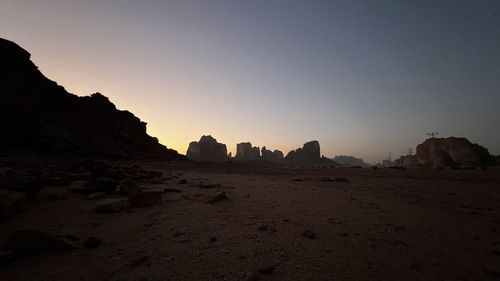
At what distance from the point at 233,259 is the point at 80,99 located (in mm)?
Answer: 45310

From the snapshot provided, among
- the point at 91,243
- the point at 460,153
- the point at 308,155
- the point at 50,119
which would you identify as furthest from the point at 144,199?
the point at 308,155

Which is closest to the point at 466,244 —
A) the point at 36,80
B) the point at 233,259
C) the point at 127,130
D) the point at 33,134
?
the point at 233,259

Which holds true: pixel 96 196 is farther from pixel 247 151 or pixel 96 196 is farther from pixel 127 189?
pixel 247 151

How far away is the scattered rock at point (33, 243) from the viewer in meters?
3.45

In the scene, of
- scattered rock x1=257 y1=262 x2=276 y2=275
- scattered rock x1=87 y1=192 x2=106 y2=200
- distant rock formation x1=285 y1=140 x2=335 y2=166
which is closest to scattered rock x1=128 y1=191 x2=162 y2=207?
scattered rock x1=87 y1=192 x2=106 y2=200

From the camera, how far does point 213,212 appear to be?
6168mm

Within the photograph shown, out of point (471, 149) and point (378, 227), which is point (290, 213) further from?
point (471, 149)

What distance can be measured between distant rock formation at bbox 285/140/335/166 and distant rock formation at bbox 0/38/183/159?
139695 millimetres

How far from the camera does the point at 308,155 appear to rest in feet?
570

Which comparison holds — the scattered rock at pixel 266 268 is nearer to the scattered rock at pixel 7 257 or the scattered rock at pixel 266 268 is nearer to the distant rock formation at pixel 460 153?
the scattered rock at pixel 7 257

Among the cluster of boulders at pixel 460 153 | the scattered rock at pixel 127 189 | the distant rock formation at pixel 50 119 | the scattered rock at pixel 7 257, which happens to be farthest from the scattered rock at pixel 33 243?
the cluster of boulders at pixel 460 153

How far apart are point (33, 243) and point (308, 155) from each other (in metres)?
177

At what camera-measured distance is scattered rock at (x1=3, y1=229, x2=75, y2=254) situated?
345 cm

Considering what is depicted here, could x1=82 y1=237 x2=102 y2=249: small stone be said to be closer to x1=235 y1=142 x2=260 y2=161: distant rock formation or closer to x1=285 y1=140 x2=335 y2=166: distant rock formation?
x1=285 y1=140 x2=335 y2=166: distant rock formation
